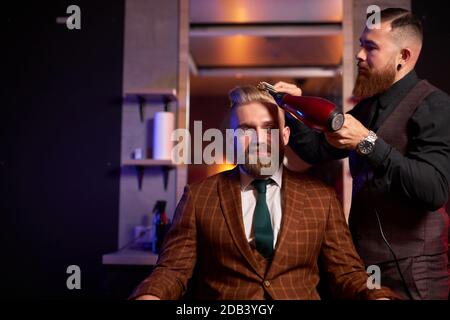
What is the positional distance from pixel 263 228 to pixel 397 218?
473 mm

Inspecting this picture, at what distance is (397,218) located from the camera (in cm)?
156

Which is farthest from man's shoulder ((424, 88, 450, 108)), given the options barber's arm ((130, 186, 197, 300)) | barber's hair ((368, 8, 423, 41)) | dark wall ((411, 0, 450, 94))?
dark wall ((411, 0, 450, 94))

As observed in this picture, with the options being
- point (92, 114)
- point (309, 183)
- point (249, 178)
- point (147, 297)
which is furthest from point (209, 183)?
point (92, 114)

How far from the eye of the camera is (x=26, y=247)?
2.86m

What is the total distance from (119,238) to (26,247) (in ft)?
2.01

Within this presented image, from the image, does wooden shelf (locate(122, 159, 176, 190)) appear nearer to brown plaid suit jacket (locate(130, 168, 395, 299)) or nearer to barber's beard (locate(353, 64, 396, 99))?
brown plaid suit jacket (locate(130, 168, 395, 299))

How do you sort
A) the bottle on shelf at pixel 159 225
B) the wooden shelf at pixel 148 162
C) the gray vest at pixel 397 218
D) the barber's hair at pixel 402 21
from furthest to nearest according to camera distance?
the wooden shelf at pixel 148 162 → the bottle on shelf at pixel 159 225 → the barber's hair at pixel 402 21 → the gray vest at pixel 397 218

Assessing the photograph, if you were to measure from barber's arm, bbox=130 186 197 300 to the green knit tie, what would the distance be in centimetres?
22

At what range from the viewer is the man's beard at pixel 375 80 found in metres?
1.66

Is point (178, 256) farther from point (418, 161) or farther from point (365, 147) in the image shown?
point (418, 161)

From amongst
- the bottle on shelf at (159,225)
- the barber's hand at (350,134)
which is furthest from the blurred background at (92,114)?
the barber's hand at (350,134)

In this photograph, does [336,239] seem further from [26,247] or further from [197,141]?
[26,247]

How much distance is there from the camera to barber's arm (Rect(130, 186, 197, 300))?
4.71 feet

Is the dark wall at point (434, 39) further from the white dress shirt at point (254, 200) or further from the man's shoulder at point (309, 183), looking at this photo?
the white dress shirt at point (254, 200)
